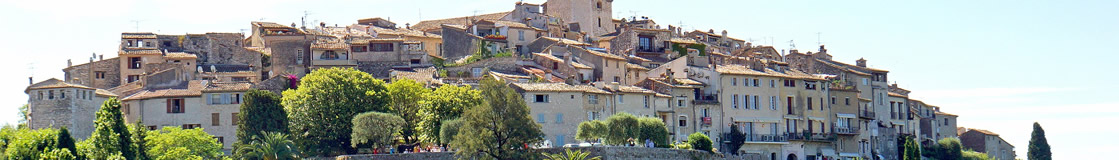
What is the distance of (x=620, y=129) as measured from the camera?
108 m

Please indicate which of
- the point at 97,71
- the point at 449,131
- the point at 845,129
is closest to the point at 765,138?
the point at 845,129

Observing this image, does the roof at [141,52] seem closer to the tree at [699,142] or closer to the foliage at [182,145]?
the foliage at [182,145]

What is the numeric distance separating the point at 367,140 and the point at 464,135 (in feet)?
19.2

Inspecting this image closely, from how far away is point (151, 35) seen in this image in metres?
127

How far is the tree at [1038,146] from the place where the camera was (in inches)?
5684

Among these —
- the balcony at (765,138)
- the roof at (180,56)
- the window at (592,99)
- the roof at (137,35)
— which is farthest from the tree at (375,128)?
the roof at (137,35)

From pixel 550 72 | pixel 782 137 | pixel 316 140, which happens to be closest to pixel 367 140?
pixel 316 140

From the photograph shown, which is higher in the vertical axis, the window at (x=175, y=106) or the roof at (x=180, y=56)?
the roof at (x=180, y=56)

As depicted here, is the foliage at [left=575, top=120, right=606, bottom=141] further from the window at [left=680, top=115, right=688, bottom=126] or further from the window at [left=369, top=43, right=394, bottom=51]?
the window at [left=369, top=43, right=394, bottom=51]

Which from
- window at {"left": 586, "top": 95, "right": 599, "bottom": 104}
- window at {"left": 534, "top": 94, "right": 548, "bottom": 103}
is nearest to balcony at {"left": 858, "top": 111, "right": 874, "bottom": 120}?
window at {"left": 586, "top": 95, "right": 599, "bottom": 104}

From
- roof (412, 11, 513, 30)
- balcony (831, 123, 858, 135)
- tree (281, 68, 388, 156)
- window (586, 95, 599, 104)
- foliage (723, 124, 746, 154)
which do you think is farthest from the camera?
roof (412, 11, 513, 30)

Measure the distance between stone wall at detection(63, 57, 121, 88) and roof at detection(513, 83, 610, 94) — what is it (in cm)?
2468

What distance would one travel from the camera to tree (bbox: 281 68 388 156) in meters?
104

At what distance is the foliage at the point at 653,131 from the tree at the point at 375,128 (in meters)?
12.2
